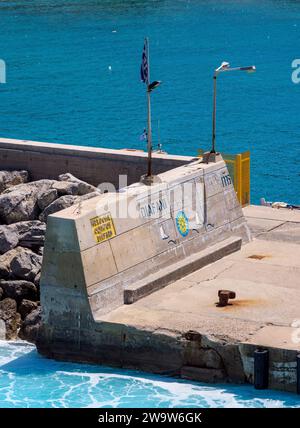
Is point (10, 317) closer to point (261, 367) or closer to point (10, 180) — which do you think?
point (261, 367)

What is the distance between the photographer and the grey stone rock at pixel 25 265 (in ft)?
113

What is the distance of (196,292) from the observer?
32.5m

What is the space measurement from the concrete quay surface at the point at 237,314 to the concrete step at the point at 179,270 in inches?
6.6

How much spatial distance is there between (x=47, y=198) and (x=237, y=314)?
31.6ft

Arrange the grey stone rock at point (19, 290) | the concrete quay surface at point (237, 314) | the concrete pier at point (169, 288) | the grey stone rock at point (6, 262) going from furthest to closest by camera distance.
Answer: the grey stone rock at point (6, 262) < the grey stone rock at point (19, 290) < the concrete pier at point (169, 288) < the concrete quay surface at point (237, 314)

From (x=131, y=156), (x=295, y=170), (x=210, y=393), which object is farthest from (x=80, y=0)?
(x=210, y=393)

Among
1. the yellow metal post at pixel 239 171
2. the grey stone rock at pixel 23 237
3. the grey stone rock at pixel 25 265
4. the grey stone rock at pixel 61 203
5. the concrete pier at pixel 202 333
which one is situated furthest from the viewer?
the yellow metal post at pixel 239 171

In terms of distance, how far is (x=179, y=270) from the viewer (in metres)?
33.6

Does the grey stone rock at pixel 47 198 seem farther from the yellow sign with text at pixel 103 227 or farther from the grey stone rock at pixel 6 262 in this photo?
the yellow sign with text at pixel 103 227

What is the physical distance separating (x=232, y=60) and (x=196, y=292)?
234 feet

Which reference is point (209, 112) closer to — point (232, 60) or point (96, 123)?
point (96, 123)

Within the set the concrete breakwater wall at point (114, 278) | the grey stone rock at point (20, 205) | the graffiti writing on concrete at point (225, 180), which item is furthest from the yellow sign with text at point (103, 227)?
the grey stone rock at point (20, 205)

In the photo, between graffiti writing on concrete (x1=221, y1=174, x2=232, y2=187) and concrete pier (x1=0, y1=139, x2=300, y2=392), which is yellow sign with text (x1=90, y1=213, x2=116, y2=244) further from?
graffiti writing on concrete (x1=221, y1=174, x2=232, y2=187)

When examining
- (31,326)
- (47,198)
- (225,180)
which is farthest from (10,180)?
(31,326)
